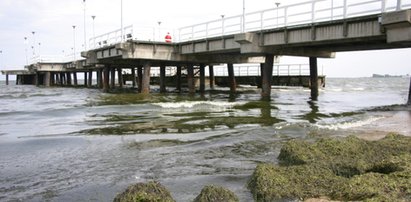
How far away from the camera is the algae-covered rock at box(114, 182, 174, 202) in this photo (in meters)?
5.25

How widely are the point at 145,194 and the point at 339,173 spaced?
345cm

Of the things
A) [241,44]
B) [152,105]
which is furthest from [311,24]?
[152,105]

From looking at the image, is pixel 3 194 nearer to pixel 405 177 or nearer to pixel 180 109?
pixel 405 177

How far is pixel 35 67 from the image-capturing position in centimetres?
6862

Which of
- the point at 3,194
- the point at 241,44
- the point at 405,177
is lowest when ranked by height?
the point at 3,194

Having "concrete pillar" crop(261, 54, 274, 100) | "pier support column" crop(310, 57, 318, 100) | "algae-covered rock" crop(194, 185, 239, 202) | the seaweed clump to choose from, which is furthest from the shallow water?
"pier support column" crop(310, 57, 318, 100)

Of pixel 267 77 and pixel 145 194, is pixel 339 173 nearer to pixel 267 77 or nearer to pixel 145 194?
pixel 145 194

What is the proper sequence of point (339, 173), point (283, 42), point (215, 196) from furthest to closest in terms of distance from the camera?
point (283, 42) < point (339, 173) < point (215, 196)

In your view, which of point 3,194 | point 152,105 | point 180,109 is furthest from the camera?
point 152,105

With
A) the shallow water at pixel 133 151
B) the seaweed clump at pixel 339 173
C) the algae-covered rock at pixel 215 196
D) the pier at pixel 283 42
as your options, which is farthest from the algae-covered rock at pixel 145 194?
the pier at pixel 283 42

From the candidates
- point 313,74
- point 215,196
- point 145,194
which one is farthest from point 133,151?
point 313,74

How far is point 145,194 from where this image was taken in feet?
17.4

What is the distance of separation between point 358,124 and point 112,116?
10572 millimetres

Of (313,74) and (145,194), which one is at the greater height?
(313,74)
